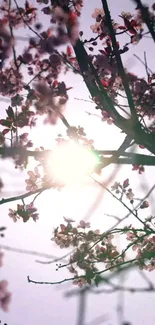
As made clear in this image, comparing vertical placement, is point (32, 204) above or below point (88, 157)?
above

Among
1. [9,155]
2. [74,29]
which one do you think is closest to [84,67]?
[74,29]

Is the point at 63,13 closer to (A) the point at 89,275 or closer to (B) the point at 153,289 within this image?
(B) the point at 153,289

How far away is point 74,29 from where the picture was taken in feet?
11.5

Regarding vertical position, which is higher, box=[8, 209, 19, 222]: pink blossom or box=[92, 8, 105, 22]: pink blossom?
box=[92, 8, 105, 22]: pink blossom

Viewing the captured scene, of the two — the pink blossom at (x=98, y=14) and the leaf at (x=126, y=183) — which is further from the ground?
the pink blossom at (x=98, y=14)

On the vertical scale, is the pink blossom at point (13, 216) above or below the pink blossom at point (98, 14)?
below

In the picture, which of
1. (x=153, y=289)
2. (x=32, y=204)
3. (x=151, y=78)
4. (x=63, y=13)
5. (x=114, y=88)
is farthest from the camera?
(x=32, y=204)

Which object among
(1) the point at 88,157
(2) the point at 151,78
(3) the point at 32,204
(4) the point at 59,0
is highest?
(4) the point at 59,0

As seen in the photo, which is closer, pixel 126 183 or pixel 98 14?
pixel 98 14

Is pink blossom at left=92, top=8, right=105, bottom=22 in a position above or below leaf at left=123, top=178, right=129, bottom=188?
above

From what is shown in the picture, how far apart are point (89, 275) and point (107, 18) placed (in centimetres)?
340

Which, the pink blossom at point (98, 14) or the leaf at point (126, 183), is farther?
the leaf at point (126, 183)

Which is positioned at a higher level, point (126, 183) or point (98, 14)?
point (98, 14)

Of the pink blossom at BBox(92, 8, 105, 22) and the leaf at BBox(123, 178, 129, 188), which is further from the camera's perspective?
the leaf at BBox(123, 178, 129, 188)
